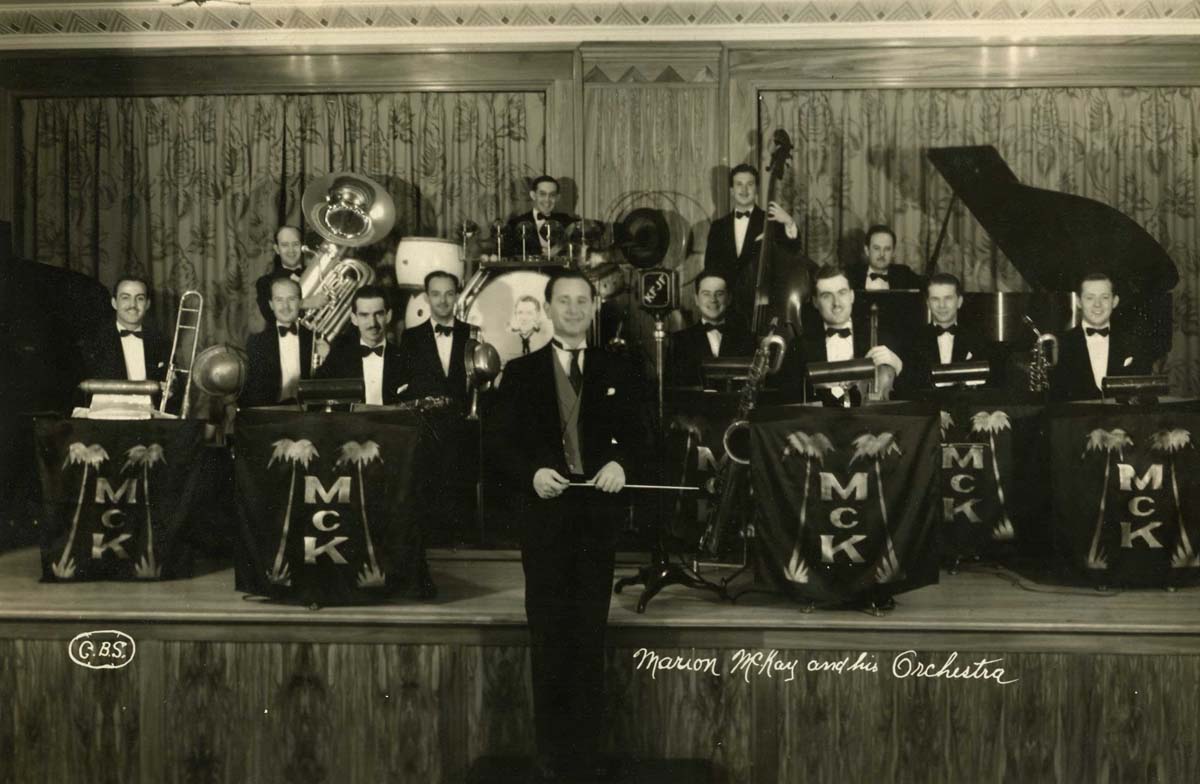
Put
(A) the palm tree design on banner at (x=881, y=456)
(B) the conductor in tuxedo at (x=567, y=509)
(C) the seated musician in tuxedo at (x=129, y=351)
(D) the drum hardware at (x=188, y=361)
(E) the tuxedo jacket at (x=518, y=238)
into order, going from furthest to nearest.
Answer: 1. (E) the tuxedo jacket at (x=518, y=238)
2. (C) the seated musician in tuxedo at (x=129, y=351)
3. (D) the drum hardware at (x=188, y=361)
4. (A) the palm tree design on banner at (x=881, y=456)
5. (B) the conductor in tuxedo at (x=567, y=509)

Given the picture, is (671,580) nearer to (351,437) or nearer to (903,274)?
(351,437)

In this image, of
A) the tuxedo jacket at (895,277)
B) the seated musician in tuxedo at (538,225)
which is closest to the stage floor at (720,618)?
the tuxedo jacket at (895,277)

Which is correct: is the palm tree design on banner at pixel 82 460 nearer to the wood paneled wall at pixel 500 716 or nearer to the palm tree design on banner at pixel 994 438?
the wood paneled wall at pixel 500 716

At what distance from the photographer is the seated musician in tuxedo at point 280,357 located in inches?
235

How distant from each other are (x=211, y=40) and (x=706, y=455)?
458 centimetres

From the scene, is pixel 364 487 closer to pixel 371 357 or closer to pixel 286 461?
pixel 286 461

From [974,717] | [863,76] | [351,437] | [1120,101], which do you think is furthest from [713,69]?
[974,717]

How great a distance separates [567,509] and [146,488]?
236 cm

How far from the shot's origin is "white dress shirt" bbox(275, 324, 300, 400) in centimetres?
600

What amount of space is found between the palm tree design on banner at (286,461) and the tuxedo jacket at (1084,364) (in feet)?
12.8

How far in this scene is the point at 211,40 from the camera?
7191mm

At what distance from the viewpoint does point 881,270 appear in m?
6.65

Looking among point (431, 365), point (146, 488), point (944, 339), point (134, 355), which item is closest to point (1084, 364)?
point (944, 339)

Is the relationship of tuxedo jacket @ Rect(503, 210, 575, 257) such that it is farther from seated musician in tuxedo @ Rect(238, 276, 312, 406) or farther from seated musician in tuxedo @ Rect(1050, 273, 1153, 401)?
seated musician in tuxedo @ Rect(1050, 273, 1153, 401)
